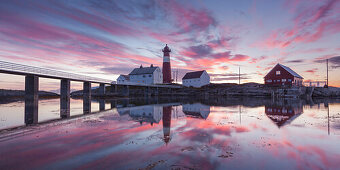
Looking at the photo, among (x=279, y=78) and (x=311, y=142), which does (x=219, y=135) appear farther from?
(x=279, y=78)

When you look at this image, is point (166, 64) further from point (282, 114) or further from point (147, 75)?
point (282, 114)

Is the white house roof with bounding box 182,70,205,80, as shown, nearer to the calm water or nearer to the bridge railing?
the bridge railing

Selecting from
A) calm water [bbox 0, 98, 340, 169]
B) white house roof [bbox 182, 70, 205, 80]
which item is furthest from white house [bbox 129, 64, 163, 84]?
calm water [bbox 0, 98, 340, 169]

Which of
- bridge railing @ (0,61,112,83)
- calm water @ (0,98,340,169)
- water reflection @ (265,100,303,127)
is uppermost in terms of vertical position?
bridge railing @ (0,61,112,83)

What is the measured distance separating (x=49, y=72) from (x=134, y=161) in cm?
3352

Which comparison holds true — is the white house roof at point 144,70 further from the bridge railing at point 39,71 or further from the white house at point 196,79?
the bridge railing at point 39,71

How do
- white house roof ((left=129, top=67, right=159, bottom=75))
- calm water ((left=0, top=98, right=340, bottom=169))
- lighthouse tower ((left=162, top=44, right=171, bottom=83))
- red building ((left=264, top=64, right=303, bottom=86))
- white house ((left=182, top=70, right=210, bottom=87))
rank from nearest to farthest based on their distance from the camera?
calm water ((left=0, top=98, right=340, bottom=169)) → red building ((left=264, top=64, right=303, bottom=86)) → lighthouse tower ((left=162, top=44, right=171, bottom=83)) → white house roof ((left=129, top=67, right=159, bottom=75)) → white house ((left=182, top=70, right=210, bottom=87))

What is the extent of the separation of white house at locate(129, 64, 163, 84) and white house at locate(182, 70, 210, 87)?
13660 millimetres

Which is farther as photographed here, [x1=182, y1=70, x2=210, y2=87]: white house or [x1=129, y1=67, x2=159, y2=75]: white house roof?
[x1=182, y1=70, x2=210, y2=87]: white house

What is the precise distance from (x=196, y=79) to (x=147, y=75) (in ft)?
78.6

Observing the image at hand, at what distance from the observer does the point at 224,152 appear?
5.91 m

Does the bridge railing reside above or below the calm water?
above

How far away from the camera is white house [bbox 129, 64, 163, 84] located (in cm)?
7425

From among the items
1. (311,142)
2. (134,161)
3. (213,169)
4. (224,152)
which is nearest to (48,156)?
(134,161)
